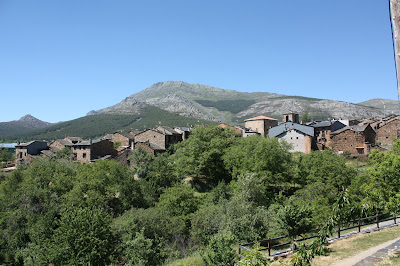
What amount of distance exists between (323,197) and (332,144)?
29.1 metres

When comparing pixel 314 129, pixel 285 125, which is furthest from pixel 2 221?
pixel 314 129

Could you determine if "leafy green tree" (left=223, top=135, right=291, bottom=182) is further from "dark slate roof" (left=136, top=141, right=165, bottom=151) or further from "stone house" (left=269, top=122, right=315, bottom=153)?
"dark slate roof" (left=136, top=141, right=165, bottom=151)

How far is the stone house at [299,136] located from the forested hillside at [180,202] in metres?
12.5

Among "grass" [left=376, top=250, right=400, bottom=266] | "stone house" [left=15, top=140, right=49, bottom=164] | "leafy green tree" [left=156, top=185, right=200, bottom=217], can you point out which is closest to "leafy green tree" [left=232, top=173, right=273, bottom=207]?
"leafy green tree" [left=156, top=185, right=200, bottom=217]

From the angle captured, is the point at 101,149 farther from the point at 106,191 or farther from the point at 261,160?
the point at 261,160

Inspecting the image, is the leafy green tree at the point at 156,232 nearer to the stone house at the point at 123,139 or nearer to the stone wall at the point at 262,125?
the stone house at the point at 123,139

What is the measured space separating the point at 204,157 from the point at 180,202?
11.2m

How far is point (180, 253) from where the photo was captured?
2191 centimetres

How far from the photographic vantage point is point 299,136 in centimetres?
5153

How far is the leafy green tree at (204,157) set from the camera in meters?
40.0

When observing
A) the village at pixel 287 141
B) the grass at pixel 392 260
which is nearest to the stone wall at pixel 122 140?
the village at pixel 287 141

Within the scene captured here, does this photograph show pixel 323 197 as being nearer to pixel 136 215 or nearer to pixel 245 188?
pixel 245 188

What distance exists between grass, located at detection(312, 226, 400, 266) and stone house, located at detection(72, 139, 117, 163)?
45.1 m

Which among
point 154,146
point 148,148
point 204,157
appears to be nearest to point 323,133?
point 204,157
